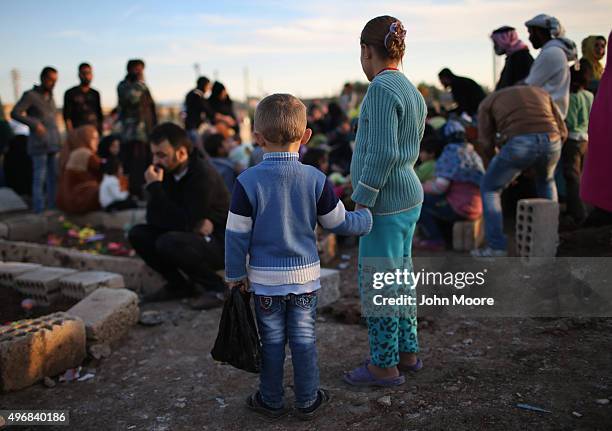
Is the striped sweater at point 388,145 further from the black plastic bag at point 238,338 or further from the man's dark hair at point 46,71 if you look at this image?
the man's dark hair at point 46,71

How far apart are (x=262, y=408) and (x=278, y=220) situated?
0.97 m

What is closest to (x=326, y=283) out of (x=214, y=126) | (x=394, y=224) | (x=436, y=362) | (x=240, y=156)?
(x=436, y=362)

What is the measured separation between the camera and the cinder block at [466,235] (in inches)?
224

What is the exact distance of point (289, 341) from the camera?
267 centimetres

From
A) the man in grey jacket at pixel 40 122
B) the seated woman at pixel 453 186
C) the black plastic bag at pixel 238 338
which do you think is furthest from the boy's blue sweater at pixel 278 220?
the man in grey jacket at pixel 40 122

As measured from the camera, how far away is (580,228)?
19.5 feet

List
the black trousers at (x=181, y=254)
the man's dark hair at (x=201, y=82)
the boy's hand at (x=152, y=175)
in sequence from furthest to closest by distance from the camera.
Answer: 1. the man's dark hair at (x=201, y=82)
2. the black trousers at (x=181, y=254)
3. the boy's hand at (x=152, y=175)

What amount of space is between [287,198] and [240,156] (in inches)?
209

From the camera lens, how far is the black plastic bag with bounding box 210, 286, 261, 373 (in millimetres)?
2600

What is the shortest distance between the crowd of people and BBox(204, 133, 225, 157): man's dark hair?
1 centimetres

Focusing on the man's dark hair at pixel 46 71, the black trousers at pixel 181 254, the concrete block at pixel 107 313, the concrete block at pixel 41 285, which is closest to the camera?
the concrete block at pixel 107 313

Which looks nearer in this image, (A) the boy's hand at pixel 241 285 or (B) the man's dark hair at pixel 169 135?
(A) the boy's hand at pixel 241 285

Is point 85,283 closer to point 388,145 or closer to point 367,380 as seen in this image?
point 367,380

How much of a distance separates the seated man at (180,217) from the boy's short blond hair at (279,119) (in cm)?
201
